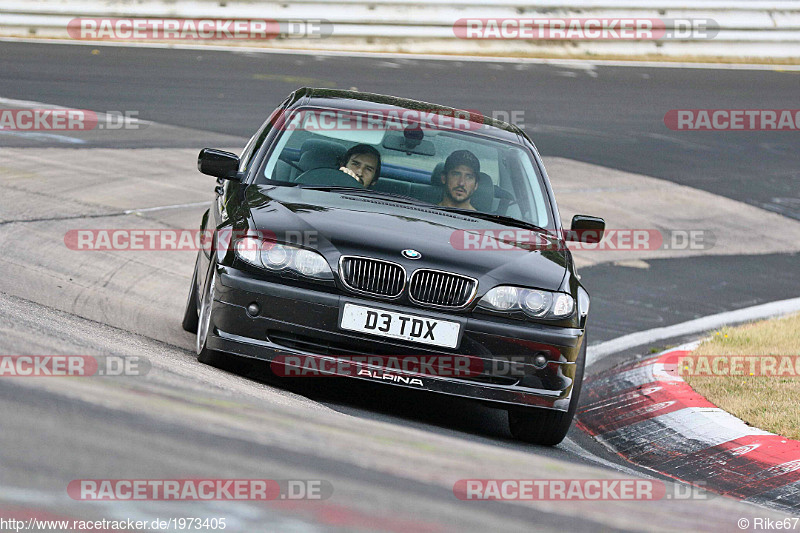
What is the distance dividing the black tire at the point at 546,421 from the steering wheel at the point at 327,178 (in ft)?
5.07

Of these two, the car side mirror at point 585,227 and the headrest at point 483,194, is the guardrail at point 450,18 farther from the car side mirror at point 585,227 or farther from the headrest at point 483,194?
the car side mirror at point 585,227

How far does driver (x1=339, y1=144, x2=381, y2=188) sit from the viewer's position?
6.20 meters

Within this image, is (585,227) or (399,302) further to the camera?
(585,227)

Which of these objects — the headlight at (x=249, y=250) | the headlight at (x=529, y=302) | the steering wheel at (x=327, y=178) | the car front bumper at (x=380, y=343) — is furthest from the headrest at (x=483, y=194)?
the headlight at (x=249, y=250)

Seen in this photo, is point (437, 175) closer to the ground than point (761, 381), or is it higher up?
higher up

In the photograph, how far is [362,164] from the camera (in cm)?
625

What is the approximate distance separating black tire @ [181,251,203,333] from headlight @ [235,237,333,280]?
1389mm

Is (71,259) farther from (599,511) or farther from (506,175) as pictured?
(599,511)

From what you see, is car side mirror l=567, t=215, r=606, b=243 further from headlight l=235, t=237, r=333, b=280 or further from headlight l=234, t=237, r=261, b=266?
headlight l=234, t=237, r=261, b=266

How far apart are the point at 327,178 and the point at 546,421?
1.79 metres

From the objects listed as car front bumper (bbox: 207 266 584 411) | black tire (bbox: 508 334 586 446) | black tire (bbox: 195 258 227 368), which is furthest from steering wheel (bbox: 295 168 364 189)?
black tire (bbox: 508 334 586 446)

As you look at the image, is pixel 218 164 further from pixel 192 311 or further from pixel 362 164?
pixel 192 311

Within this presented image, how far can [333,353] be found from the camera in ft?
16.6

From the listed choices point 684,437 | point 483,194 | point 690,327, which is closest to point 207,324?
point 483,194
